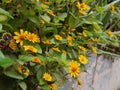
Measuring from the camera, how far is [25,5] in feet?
5.29

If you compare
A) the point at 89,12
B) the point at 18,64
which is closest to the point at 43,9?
the point at 18,64

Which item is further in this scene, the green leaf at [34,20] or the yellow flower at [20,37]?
the green leaf at [34,20]

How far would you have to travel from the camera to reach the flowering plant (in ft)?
4.88

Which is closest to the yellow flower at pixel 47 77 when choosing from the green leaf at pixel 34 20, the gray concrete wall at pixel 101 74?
the green leaf at pixel 34 20

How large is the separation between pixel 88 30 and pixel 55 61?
51 cm

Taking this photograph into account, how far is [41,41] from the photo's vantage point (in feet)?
5.65

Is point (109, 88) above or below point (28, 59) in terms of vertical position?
below

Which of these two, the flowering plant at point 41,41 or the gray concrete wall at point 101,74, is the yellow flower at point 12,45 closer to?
the flowering plant at point 41,41

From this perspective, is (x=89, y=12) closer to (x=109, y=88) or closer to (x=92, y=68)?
(x=92, y=68)

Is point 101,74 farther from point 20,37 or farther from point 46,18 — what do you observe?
point 20,37

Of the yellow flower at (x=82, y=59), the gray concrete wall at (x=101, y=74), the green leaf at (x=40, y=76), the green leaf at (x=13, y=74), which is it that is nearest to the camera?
the green leaf at (x=13, y=74)

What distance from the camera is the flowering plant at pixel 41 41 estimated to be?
1488mm

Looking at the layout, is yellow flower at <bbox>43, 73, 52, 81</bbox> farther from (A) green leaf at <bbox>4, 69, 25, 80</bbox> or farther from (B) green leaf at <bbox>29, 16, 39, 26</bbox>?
(B) green leaf at <bbox>29, 16, 39, 26</bbox>

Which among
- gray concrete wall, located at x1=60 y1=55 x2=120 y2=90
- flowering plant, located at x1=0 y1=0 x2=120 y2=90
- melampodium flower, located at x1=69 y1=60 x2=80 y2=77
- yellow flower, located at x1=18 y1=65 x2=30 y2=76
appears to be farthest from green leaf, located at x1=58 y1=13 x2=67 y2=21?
gray concrete wall, located at x1=60 y1=55 x2=120 y2=90
